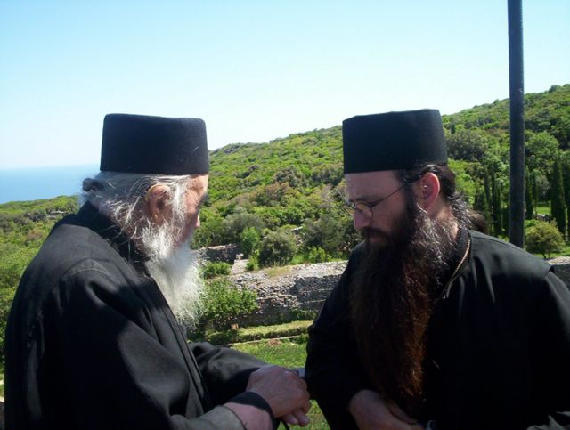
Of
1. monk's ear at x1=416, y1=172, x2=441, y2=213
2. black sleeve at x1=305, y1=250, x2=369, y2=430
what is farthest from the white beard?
monk's ear at x1=416, y1=172, x2=441, y2=213

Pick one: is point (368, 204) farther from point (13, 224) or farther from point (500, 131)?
point (500, 131)

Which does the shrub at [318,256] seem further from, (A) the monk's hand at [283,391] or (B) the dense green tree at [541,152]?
(A) the monk's hand at [283,391]

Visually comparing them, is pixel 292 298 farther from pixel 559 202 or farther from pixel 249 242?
pixel 559 202

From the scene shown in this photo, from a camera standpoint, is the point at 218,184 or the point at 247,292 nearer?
the point at 247,292

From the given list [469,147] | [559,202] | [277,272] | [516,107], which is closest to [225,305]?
[277,272]

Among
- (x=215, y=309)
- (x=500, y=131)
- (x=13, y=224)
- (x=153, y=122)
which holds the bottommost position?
(x=215, y=309)

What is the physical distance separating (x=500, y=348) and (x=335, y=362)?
69 centimetres

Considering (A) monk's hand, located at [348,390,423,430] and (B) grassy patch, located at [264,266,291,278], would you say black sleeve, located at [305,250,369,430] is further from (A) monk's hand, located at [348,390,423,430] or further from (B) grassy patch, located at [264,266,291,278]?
(B) grassy patch, located at [264,266,291,278]

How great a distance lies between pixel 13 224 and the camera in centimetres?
4816

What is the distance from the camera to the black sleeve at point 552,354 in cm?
194

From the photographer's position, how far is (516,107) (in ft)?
A: 10.0

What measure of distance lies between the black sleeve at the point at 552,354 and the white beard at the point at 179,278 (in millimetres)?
1426

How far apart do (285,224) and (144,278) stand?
46.1 metres

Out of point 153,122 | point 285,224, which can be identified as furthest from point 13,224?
point 153,122
